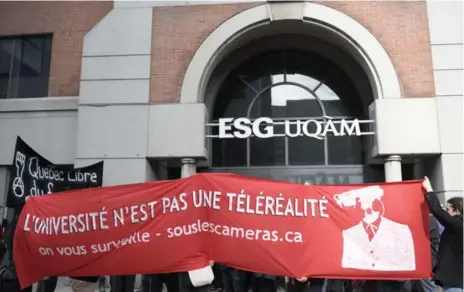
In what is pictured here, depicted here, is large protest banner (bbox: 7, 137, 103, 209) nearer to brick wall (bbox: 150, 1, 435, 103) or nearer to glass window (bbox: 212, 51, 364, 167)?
brick wall (bbox: 150, 1, 435, 103)

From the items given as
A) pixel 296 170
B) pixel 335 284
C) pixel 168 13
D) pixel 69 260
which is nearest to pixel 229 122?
pixel 296 170

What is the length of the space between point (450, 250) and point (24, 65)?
12.0 m

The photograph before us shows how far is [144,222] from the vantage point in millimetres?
6816

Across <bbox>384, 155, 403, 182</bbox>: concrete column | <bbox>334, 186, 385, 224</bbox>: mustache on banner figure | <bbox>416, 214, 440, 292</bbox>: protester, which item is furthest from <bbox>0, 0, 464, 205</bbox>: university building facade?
<bbox>334, 186, 385, 224</bbox>: mustache on banner figure

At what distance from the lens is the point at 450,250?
580 centimetres

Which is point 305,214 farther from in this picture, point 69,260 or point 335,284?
point 69,260

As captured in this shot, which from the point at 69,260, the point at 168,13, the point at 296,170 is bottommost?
the point at 69,260

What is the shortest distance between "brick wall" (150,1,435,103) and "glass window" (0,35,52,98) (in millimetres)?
3914

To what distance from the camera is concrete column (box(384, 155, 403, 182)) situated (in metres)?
10.4

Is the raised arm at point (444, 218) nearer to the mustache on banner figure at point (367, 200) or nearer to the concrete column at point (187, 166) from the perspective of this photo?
the mustache on banner figure at point (367, 200)

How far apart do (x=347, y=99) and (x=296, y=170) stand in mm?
2466

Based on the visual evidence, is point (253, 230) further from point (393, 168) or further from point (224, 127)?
point (393, 168)

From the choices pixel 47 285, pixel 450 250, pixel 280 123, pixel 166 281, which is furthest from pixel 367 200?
pixel 47 285

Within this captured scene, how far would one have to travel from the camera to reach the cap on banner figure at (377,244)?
249 inches
